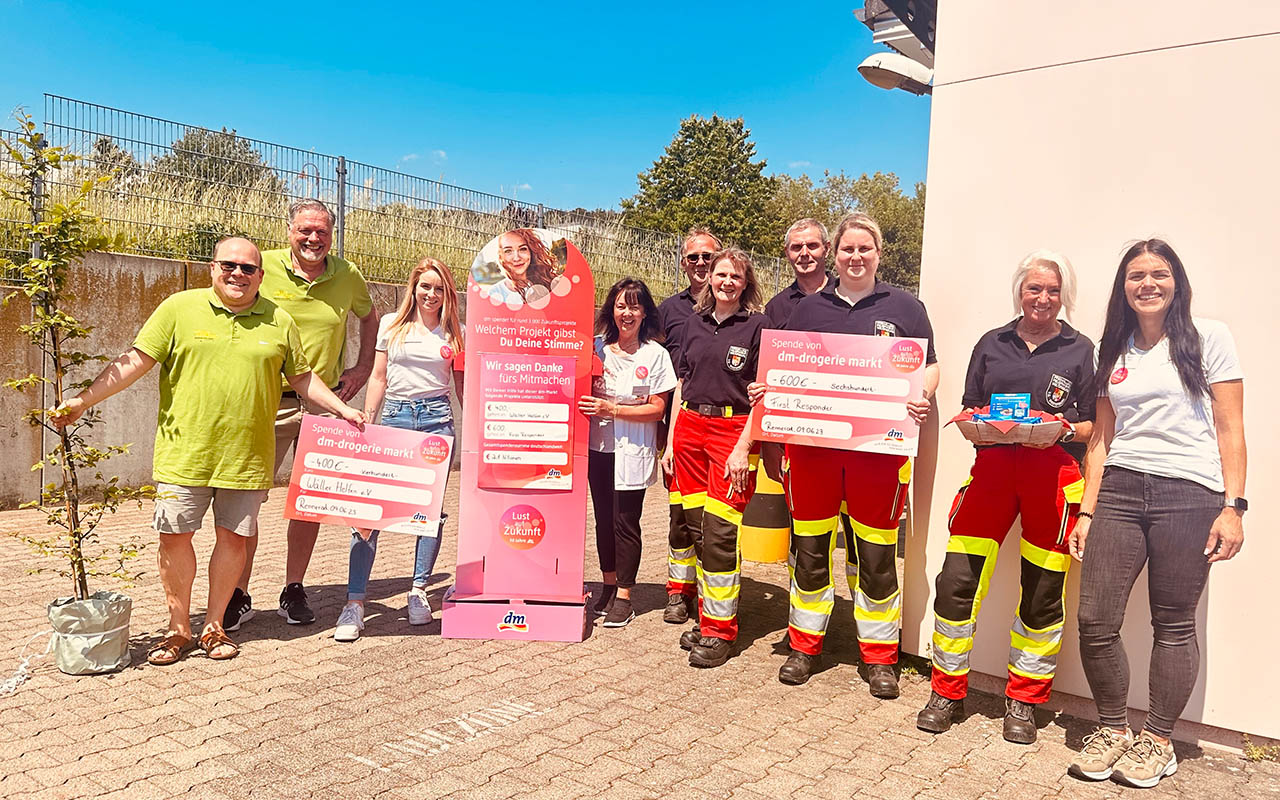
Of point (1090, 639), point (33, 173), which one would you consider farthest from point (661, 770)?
point (33, 173)

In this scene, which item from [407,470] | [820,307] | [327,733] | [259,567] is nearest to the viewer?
[327,733]

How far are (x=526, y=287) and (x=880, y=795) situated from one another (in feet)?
10.3

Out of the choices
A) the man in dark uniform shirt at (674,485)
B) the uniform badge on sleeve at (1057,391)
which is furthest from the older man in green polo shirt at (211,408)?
the uniform badge on sleeve at (1057,391)

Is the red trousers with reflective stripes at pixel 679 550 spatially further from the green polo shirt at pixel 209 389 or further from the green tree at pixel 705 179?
the green tree at pixel 705 179

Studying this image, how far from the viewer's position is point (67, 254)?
14.4 ft

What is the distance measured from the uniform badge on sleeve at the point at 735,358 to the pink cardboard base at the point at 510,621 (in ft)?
5.34

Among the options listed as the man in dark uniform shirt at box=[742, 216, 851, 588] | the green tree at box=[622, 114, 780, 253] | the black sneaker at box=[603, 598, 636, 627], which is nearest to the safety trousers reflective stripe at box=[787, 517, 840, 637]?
the man in dark uniform shirt at box=[742, 216, 851, 588]

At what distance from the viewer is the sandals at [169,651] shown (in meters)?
4.52

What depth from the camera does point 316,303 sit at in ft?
17.1

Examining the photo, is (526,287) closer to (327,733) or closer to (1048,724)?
(327,733)

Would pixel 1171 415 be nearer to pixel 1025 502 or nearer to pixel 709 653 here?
pixel 1025 502

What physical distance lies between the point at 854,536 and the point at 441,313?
2.60 meters

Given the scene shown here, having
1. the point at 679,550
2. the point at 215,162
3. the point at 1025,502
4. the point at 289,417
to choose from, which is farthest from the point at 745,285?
the point at 215,162

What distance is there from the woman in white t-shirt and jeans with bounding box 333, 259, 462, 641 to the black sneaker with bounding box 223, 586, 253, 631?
21.3 inches
